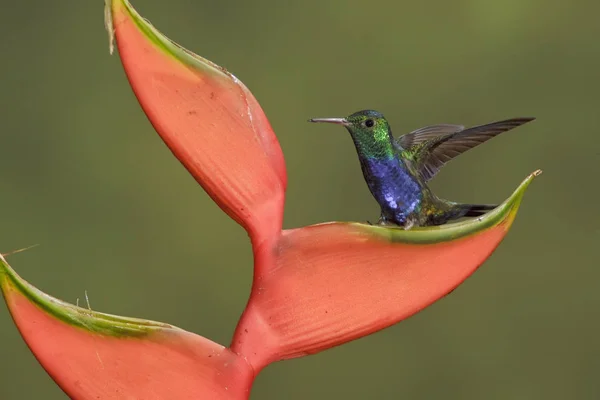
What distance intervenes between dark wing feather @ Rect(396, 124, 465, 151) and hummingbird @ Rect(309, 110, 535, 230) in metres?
0.03

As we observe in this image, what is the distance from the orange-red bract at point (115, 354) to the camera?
0.50m

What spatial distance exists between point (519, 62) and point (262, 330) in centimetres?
101

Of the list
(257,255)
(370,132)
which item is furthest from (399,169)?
(257,255)

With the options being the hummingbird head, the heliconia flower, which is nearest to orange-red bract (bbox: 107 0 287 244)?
the heliconia flower

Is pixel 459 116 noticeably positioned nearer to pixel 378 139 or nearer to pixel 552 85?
pixel 552 85

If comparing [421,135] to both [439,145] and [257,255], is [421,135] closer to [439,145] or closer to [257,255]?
[439,145]

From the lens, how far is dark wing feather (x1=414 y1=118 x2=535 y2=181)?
649 millimetres

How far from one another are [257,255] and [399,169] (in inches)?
5.8

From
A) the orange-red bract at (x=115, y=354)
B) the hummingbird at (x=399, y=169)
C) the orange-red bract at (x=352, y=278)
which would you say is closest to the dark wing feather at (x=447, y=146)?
the hummingbird at (x=399, y=169)

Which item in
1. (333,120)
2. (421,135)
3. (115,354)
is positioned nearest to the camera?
(115,354)

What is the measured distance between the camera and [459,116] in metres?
1.42

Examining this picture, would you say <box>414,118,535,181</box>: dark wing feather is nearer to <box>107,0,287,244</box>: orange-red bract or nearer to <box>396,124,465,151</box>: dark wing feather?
<box>396,124,465,151</box>: dark wing feather

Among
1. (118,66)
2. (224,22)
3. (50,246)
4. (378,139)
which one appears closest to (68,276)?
(50,246)

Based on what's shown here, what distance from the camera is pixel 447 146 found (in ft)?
2.28
